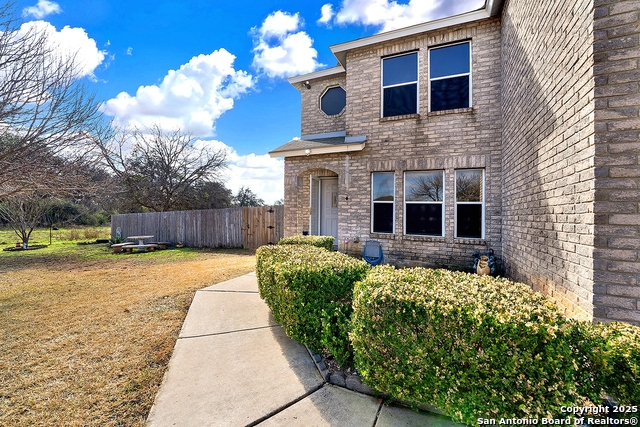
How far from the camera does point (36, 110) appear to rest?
544 centimetres

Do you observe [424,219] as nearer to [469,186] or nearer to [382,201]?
[382,201]

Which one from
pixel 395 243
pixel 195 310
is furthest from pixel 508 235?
pixel 195 310

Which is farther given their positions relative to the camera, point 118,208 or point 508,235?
point 118,208

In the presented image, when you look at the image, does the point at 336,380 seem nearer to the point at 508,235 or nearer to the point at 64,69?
the point at 508,235

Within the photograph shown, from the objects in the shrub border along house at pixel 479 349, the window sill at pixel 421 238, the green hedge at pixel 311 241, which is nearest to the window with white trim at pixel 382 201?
the window sill at pixel 421 238

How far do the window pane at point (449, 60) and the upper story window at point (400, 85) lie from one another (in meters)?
A: 0.42

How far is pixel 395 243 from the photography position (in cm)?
762

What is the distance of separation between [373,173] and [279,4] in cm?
568

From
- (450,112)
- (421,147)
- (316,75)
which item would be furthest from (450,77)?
(316,75)

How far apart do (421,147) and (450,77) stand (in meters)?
1.86

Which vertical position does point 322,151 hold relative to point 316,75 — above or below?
below

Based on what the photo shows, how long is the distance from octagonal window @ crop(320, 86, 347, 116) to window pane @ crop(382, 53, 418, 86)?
1.85 meters

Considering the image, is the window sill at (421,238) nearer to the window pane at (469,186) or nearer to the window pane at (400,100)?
the window pane at (469,186)

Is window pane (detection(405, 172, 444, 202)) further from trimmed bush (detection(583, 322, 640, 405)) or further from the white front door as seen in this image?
trimmed bush (detection(583, 322, 640, 405))
